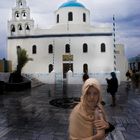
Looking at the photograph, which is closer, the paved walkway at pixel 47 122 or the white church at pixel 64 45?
the paved walkway at pixel 47 122

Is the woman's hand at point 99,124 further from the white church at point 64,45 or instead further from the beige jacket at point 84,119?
the white church at point 64,45

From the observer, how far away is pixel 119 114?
10.8 meters

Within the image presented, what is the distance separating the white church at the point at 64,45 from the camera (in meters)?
34.7

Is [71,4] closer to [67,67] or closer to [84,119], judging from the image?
[67,67]

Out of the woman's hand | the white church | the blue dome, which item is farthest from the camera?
the blue dome

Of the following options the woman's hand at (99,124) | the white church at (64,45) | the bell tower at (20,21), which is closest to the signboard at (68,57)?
the white church at (64,45)

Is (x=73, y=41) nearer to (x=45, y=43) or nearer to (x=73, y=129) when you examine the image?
(x=45, y=43)

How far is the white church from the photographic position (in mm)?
34719

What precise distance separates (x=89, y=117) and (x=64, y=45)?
1284 inches

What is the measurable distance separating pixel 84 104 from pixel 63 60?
32.1m

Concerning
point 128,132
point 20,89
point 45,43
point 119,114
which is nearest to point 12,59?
point 45,43

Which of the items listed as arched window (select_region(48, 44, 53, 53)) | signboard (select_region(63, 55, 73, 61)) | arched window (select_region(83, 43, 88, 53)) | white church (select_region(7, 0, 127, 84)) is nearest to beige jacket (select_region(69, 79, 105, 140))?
white church (select_region(7, 0, 127, 84))

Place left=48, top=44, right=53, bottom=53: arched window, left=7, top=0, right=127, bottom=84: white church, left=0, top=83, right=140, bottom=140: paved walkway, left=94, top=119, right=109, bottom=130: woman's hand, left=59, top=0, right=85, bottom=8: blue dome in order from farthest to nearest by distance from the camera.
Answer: left=59, top=0, right=85, bottom=8: blue dome
left=48, top=44, right=53, bottom=53: arched window
left=7, top=0, right=127, bottom=84: white church
left=0, top=83, right=140, bottom=140: paved walkway
left=94, top=119, right=109, bottom=130: woman's hand

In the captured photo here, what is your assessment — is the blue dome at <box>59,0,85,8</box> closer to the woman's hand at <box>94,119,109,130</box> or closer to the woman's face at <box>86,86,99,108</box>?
the woman's face at <box>86,86,99,108</box>
